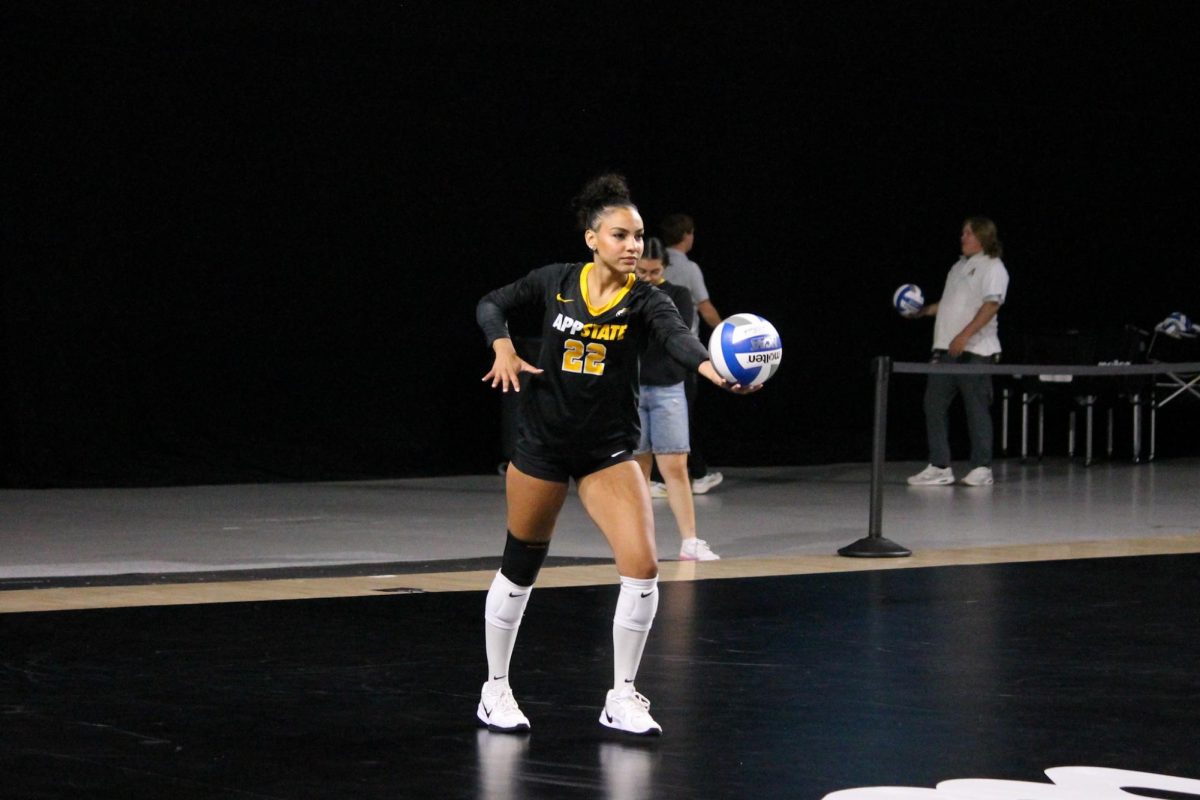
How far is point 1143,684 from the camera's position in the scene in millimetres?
5684

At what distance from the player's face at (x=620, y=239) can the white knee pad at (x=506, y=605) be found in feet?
3.02

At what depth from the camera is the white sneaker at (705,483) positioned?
1174 cm

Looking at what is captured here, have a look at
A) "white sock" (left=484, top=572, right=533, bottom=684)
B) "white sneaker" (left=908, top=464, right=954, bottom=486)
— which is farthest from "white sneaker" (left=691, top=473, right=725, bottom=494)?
"white sock" (left=484, top=572, right=533, bottom=684)

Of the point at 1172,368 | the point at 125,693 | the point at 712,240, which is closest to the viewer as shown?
the point at 125,693

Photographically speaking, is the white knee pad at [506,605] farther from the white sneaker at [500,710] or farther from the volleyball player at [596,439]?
the white sneaker at [500,710]

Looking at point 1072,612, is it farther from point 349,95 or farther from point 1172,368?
point 349,95

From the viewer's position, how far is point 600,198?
511 centimetres

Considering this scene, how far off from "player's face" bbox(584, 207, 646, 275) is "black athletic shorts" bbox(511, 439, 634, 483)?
1.64ft

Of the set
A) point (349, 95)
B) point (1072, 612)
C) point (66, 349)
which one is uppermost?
point (349, 95)

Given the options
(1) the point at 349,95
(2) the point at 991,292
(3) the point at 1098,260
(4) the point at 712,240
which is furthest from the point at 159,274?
(3) the point at 1098,260

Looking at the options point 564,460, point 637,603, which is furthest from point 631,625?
point 564,460

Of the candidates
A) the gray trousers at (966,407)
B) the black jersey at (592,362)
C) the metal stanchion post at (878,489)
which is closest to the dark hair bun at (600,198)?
the black jersey at (592,362)

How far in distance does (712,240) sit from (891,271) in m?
1.69

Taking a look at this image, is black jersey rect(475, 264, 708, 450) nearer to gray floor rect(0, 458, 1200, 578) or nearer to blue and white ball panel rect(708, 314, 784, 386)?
blue and white ball panel rect(708, 314, 784, 386)
